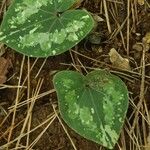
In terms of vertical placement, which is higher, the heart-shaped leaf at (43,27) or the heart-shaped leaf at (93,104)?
the heart-shaped leaf at (43,27)

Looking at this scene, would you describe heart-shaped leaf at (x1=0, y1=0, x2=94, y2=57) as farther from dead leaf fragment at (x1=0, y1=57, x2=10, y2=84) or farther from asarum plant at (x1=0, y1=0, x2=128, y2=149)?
dead leaf fragment at (x1=0, y1=57, x2=10, y2=84)

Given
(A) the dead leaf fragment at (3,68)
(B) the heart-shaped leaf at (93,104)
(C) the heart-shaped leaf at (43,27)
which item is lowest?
(B) the heart-shaped leaf at (93,104)

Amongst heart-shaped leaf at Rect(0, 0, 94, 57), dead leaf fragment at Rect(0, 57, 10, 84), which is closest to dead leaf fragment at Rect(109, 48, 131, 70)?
heart-shaped leaf at Rect(0, 0, 94, 57)

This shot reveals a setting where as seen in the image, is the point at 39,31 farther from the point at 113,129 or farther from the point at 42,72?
the point at 113,129

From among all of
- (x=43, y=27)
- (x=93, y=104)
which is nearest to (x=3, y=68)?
(x=43, y=27)

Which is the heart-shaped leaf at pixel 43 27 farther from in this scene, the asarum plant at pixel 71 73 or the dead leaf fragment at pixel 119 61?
the dead leaf fragment at pixel 119 61

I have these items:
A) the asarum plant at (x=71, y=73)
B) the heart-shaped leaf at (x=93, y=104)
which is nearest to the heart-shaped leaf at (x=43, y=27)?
the asarum plant at (x=71, y=73)
